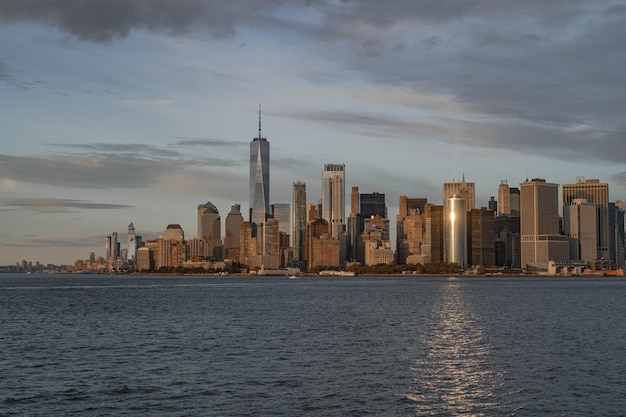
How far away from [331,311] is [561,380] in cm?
Answer: 6382

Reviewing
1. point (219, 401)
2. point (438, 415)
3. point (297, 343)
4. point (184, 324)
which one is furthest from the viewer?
point (184, 324)

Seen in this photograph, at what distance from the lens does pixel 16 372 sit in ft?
180

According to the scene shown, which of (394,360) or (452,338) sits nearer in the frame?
(394,360)

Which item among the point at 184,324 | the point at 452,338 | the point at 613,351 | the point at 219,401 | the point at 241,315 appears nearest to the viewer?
the point at 219,401

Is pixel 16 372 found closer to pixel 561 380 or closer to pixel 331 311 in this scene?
pixel 561 380

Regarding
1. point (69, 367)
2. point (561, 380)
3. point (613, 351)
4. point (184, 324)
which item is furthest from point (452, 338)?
point (69, 367)

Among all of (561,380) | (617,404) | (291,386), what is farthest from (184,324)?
(617,404)

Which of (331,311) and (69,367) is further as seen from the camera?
(331,311)

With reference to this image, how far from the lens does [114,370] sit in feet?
181

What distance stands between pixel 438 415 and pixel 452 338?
35.8 m

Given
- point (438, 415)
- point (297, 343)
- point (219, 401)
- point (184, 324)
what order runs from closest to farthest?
point (438, 415) → point (219, 401) → point (297, 343) → point (184, 324)

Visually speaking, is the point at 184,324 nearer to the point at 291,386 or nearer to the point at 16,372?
the point at 16,372

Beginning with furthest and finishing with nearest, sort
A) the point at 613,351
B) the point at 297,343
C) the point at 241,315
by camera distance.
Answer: the point at 241,315 < the point at 297,343 < the point at 613,351

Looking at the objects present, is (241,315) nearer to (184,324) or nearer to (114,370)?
(184,324)
